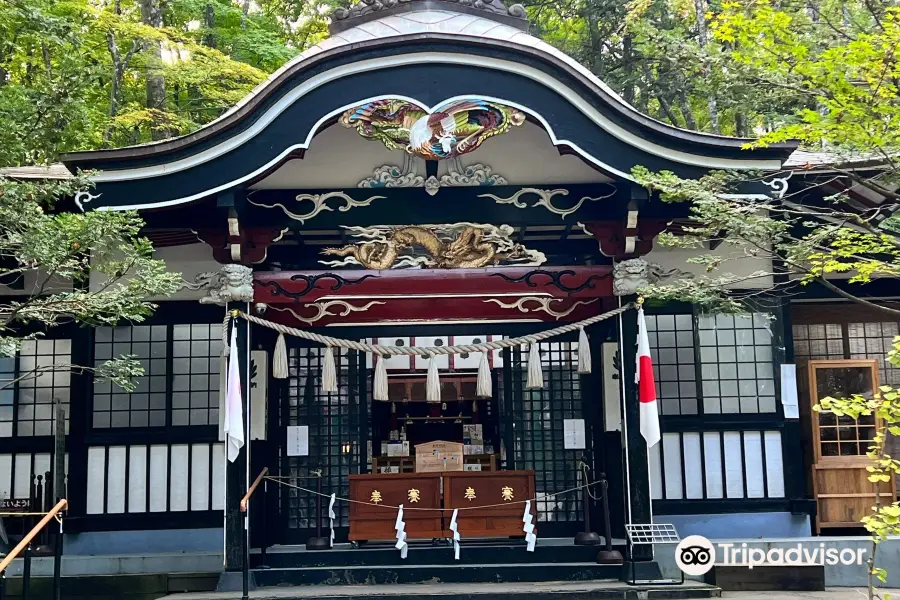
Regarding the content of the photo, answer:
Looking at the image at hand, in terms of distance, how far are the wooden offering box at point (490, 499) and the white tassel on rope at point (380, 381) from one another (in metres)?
1.45

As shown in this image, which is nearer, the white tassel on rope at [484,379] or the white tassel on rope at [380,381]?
the white tassel on rope at [380,381]

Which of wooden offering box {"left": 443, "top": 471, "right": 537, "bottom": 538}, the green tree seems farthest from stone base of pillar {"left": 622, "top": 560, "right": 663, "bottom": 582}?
the green tree

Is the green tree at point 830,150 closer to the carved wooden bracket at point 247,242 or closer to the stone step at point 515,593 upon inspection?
the stone step at point 515,593

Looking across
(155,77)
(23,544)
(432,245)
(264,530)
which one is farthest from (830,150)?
(155,77)

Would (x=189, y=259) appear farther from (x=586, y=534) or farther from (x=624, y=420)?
(x=586, y=534)

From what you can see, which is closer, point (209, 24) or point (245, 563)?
point (245, 563)

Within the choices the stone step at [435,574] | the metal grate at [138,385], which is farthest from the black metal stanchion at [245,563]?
the metal grate at [138,385]

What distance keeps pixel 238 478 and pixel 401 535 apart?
2.08 meters

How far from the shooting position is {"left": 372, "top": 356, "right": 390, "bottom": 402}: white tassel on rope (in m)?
12.0

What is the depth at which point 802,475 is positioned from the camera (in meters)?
11.7

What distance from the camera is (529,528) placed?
1065 centimetres

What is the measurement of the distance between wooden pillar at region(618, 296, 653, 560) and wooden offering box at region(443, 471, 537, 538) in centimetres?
168

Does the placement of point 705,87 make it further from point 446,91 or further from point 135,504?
point 135,504

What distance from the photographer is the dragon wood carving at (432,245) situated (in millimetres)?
10391
